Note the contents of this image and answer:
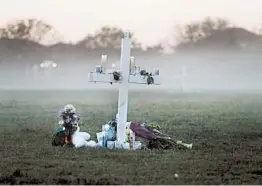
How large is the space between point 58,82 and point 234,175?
1708 millimetres

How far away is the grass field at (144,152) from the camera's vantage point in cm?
432

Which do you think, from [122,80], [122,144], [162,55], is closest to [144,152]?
[122,144]

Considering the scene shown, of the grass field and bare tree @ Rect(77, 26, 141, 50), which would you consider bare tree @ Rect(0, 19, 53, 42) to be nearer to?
bare tree @ Rect(77, 26, 141, 50)

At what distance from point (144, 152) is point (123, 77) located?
0.57m

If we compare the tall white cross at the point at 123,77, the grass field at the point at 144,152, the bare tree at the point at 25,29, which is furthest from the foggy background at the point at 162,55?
the tall white cross at the point at 123,77

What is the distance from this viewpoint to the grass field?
4.32 meters

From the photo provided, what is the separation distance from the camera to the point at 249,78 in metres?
5.34

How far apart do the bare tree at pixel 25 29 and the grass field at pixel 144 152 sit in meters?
0.44

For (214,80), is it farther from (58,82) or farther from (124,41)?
(58,82)

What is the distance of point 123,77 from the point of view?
16.5 feet

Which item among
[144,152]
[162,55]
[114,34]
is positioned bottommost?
[144,152]

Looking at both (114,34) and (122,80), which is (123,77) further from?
(114,34)

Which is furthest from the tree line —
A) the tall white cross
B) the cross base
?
the cross base

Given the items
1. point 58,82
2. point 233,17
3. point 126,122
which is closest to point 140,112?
point 126,122
